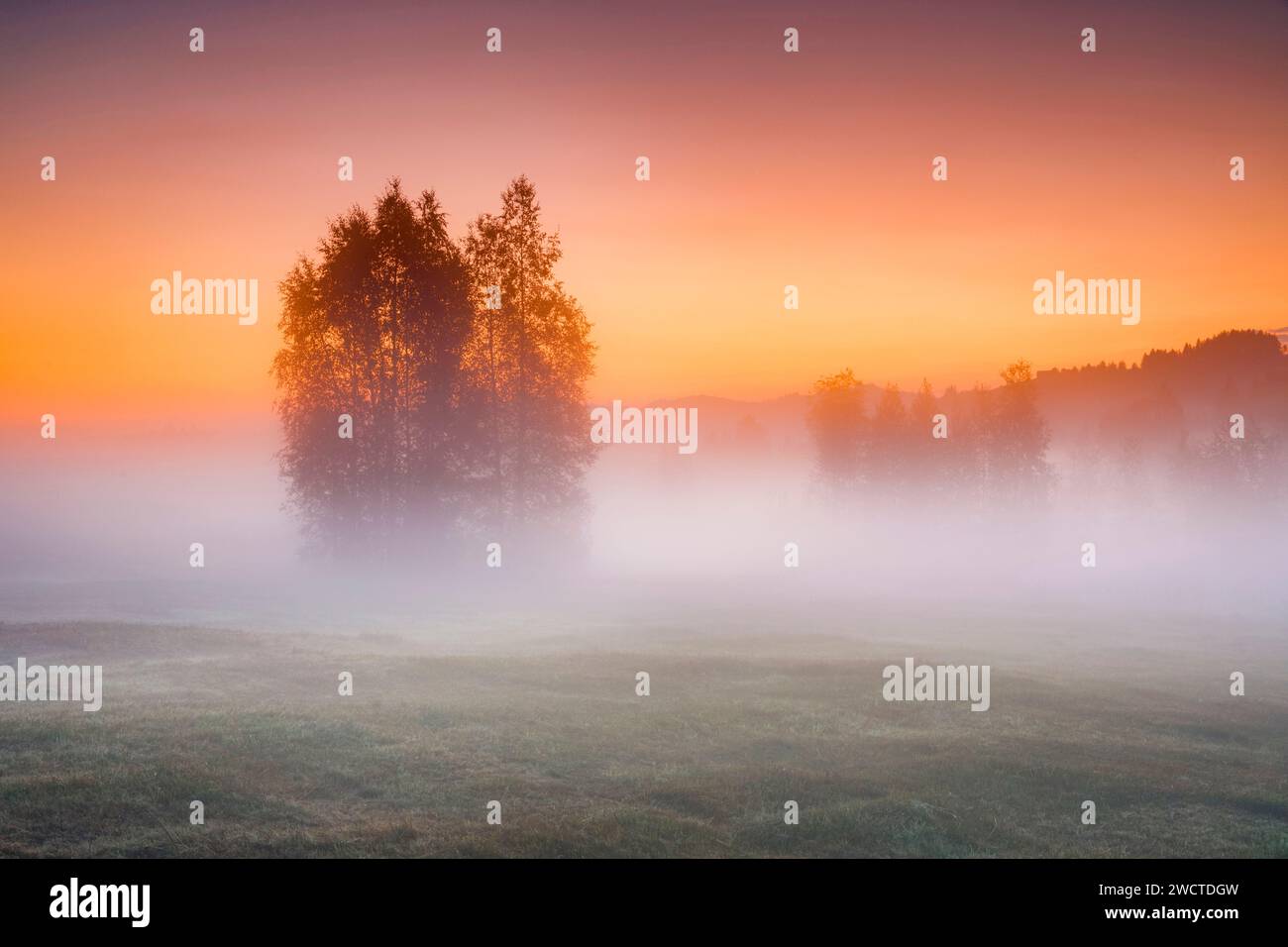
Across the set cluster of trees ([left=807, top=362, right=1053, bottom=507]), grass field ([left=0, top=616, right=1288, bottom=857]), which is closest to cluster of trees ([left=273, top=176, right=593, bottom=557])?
grass field ([left=0, top=616, right=1288, bottom=857])

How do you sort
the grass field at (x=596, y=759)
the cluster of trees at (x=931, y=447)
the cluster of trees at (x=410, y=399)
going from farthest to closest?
the cluster of trees at (x=931, y=447) → the cluster of trees at (x=410, y=399) → the grass field at (x=596, y=759)

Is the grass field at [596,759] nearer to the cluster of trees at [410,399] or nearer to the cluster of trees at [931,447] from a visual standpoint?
the cluster of trees at [410,399]

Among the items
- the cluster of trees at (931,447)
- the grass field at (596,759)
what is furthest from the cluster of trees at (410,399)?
the cluster of trees at (931,447)

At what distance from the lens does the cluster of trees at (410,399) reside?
54.1 meters

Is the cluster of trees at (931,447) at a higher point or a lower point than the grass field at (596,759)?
higher

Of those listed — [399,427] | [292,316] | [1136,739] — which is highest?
[292,316]

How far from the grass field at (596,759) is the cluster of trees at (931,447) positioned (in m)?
72.1

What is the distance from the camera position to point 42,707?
24062 millimetres

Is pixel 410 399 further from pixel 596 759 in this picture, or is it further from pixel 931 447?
pixel 931 447

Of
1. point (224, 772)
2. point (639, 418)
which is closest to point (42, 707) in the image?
point (224, 772)

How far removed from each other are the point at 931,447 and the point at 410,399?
7069 cm

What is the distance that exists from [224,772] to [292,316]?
144 ft
